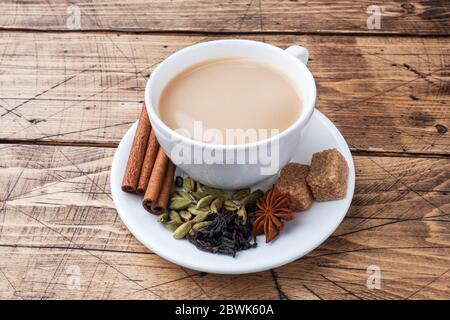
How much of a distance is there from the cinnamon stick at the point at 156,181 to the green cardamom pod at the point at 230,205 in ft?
0.48

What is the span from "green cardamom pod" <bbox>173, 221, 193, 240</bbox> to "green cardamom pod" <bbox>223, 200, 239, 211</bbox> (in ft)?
0.34

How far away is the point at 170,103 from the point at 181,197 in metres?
0.21

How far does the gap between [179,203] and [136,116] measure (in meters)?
0.41

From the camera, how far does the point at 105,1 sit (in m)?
1.99

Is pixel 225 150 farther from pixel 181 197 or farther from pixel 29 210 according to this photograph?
pixel 29 210

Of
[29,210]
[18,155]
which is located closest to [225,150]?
[29,210]

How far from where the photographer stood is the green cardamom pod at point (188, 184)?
1330 mm

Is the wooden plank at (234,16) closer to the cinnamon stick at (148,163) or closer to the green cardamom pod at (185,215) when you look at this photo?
the cinnamon stick at (148,163)

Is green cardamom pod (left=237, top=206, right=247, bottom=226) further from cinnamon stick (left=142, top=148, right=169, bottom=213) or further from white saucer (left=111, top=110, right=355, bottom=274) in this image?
cinnamon stick (left=142, top=148, right=169, bottom=213)

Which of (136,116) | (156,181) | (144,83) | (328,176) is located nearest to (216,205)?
(156,181)

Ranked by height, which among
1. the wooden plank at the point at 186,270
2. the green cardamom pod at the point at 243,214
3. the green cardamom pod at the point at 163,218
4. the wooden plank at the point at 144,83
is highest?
the green cardamom pod at the point at 163,218

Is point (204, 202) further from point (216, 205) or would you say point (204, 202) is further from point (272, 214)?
point (272, 214)

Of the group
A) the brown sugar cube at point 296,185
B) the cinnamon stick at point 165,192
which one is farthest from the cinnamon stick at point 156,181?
the brown sugar cube at point 296,185

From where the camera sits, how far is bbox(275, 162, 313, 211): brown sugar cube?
125 cm
